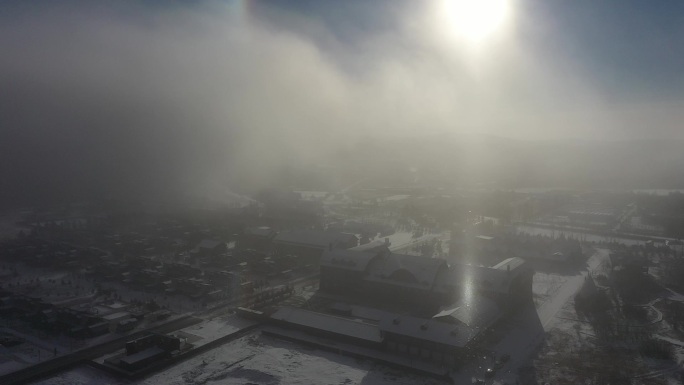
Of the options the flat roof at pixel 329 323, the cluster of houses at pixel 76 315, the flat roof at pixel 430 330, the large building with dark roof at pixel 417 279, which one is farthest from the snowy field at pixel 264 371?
the large building with dark roof at pixel 417 279

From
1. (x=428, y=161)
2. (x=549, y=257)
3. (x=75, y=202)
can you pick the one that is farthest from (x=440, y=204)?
(x=428, y=161)

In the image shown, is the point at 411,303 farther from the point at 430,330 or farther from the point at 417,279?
the point at 430,330

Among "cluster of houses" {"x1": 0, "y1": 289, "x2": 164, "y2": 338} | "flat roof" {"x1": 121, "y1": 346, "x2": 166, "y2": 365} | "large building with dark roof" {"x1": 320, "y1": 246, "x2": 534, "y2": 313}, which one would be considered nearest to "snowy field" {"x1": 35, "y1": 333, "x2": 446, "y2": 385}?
"flat roof" {"x1": 121, "y1": 346, "x2": 166, "y2": 365}

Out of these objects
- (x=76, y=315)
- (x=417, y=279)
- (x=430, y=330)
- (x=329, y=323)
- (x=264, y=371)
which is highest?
(x=417, y=279)

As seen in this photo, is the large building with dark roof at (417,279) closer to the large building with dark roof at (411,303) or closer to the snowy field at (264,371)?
the large building with dark roof at (411,303)

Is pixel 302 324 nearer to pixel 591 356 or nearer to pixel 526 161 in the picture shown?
pixel 591 356

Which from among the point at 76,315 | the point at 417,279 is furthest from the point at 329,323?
the point at 76,315

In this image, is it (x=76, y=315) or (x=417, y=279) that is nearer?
(x=76, y=315)

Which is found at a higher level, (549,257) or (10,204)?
(10,204)
